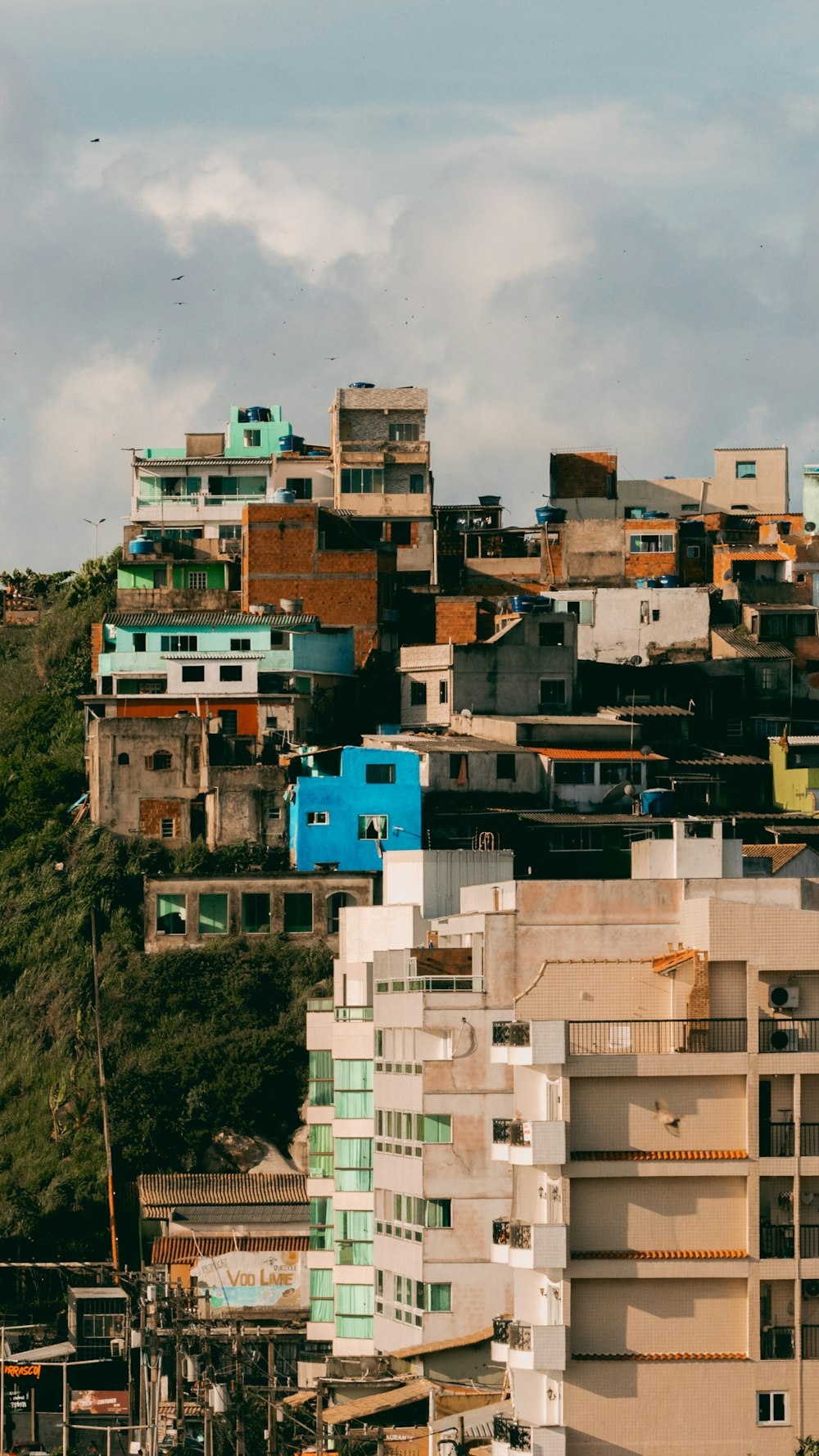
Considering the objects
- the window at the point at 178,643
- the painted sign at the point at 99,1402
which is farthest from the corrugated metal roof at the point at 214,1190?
the window at the point at 178,643

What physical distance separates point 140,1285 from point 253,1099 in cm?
744

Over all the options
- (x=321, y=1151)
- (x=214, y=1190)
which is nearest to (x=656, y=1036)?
(x=321, y=1151)

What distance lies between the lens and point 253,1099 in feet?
209

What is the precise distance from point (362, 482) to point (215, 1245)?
31.1 m

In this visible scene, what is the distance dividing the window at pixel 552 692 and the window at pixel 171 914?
11.5 meters

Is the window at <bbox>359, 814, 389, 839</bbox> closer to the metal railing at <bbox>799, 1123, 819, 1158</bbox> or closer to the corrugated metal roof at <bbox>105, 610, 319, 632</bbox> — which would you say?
the corrugated metal roof at <bbox>105, 610, 319, 632</bbox>

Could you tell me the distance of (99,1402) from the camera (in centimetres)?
5912

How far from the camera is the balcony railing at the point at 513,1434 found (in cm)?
3162

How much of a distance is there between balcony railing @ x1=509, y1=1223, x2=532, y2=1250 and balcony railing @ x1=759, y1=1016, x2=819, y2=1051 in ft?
11.7

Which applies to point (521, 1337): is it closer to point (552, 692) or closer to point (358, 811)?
point (358, 811)

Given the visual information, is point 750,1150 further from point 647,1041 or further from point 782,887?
point 782,887

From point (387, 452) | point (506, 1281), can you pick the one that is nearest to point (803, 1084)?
point (506, 1281)

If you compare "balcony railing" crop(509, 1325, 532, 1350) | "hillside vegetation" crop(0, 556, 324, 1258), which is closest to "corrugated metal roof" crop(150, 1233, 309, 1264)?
"hillside vegetation" crop(0, 556, 324, 1258)

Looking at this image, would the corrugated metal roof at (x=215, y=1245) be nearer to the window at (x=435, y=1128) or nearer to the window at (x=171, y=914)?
the window at (x=171, y=914)
